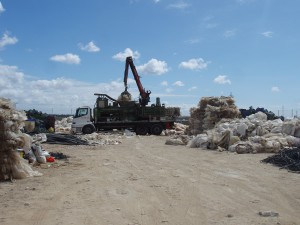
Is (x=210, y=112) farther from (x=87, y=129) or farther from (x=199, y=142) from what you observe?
(x=87, y=129)

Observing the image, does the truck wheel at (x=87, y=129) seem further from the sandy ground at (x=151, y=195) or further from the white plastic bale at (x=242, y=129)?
the sandy ground at (x=151, y=195)

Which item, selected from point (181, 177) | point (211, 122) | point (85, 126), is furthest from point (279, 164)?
point (85, 126)

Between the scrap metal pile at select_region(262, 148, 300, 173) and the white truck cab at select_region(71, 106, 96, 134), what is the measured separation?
19.4m

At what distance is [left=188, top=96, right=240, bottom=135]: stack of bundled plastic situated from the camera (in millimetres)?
25766

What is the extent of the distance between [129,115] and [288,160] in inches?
857

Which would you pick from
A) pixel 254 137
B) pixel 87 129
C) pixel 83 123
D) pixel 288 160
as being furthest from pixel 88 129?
pixel 288 160

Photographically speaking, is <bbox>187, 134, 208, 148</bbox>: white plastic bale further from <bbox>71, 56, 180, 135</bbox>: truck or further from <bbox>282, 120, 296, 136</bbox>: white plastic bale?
<bbox>71, 56, 180, 135</bbox>: truck

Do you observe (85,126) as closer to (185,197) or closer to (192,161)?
(192,161)

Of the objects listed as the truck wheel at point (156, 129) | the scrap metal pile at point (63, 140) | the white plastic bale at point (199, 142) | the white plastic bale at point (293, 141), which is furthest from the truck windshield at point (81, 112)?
the white plastic bale at point (293, 141)

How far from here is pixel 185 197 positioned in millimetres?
7711

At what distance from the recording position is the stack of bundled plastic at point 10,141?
9.25 m

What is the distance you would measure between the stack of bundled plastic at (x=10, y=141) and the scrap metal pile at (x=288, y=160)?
753 cm

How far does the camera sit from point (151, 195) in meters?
7.84

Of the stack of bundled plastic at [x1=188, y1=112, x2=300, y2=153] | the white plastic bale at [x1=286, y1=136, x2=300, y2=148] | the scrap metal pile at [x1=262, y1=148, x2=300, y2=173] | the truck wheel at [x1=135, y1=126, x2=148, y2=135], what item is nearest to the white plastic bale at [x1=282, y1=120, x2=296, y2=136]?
the stack of bundled plastic at [x1=188, y1=112, x2=300, y2=153]
